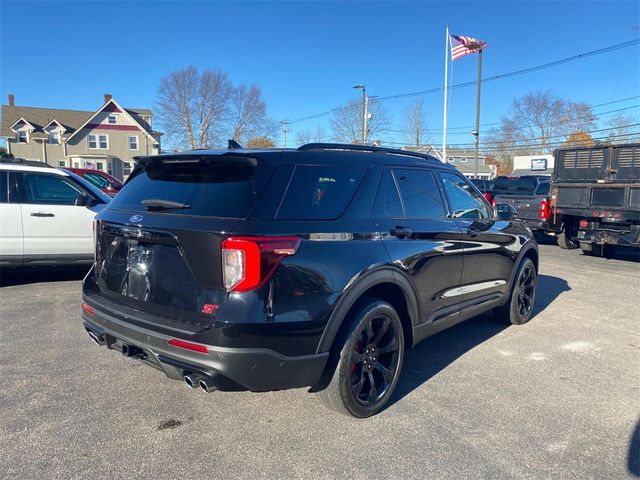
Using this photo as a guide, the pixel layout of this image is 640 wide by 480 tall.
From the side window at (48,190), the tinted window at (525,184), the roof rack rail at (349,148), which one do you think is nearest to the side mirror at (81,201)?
the side window at (48,190)

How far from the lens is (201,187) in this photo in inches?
117

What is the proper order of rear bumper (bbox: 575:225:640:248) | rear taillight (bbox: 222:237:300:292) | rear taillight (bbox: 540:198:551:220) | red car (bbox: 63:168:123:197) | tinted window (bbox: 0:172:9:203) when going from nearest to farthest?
rear taillight (bbox: 222:237:300:292) < tinted window (bbox: 0:172:9:203) < rear bumper (bbox: 575:225:640:248) < rear taillight (bbox: 540:198:551:220) < red car (bbox: 63:168:123:197)

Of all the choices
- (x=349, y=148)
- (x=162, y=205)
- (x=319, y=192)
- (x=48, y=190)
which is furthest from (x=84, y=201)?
(x=319, y=192)

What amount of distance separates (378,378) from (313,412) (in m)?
0.53

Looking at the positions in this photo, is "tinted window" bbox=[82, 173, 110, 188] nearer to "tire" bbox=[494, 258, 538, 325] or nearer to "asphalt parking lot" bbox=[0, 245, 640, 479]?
"asphalt parking lot" bbox=[0, 245, 640, 479]

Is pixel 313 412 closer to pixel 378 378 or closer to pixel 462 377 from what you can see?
pixel 378 378

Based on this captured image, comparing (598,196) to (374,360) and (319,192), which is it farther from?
(319,192)

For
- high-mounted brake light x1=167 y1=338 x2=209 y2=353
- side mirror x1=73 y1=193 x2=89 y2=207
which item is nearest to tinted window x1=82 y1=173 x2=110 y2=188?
side mirror x1=73 y1=193 x2=89 y2=207

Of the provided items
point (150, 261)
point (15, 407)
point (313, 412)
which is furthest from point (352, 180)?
point (15, 407)

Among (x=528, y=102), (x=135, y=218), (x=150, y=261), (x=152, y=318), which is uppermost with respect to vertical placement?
(x=528, y=102)

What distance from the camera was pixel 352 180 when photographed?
331 cm

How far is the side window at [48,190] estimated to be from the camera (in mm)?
6574

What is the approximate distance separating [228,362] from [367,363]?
1.13 metres

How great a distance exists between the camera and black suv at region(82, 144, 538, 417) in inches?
102
